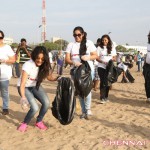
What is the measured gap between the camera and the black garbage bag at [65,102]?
512 cm

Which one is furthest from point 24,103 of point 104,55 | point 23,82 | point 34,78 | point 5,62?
point 104,55

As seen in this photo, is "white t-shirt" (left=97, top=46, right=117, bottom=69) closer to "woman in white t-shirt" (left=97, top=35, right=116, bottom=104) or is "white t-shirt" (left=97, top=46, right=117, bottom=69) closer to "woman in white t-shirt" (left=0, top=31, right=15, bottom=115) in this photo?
"woman in white t-shirt" (left=97, top=35, right=116, bottom=104)

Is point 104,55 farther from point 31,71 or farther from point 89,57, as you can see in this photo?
point 31,71

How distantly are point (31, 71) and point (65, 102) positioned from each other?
2.44ft

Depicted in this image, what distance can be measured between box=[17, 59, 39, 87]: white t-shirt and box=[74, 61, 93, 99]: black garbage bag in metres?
0.76

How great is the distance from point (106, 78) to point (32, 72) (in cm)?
266

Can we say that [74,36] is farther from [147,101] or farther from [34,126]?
[147,101]

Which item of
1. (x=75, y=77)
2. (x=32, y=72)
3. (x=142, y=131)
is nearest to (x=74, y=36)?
(x=75, y=77)

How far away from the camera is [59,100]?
17.1 feet

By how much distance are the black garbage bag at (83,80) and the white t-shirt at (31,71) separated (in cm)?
76

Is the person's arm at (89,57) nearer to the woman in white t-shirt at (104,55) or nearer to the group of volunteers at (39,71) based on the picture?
the group of volunteers at (39,71)

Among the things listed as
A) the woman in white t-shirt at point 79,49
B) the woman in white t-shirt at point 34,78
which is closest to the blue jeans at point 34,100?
the woman in white t-shirt at point 34,78

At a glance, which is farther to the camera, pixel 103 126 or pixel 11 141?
pixel 103 126

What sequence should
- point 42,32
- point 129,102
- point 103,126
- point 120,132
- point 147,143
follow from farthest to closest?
point 42,32
point 129,102
point 103,126
point 120,132
point 147,143
